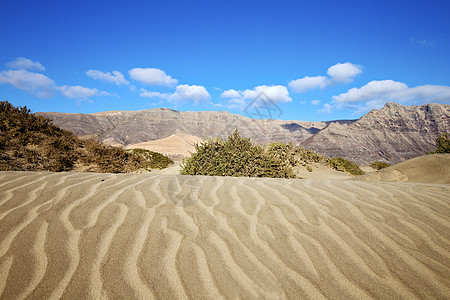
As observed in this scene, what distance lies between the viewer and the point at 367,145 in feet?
77.6

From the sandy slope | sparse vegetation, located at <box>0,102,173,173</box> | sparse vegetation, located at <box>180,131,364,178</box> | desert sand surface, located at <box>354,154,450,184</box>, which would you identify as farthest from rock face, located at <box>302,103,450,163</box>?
the sandy slope

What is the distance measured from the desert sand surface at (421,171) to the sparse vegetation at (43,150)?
27.2 feet

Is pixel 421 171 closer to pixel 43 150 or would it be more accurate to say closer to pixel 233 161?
pixel 233 161

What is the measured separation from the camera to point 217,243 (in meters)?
1.77

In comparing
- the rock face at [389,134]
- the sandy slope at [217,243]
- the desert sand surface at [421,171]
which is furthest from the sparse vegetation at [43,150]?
the rock face at [389,134]

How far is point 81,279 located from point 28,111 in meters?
8.94

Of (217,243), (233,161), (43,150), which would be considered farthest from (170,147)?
(217,243)

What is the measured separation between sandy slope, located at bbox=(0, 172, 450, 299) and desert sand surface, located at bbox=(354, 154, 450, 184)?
9.39 ft

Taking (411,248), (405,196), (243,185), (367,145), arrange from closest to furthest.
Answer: (411,248)
(405,196)
(243,185)
(367,145)

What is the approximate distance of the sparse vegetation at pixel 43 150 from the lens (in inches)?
226

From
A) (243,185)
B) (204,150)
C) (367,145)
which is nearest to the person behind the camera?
(243,185)

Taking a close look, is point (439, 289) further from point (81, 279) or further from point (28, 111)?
point (28, 111)

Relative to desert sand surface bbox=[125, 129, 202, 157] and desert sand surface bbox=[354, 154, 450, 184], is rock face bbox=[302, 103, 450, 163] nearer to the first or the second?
desert sand surface bbox=[125, 129, 202, 157]

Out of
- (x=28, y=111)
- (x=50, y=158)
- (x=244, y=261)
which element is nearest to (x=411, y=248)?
(x=244, y=261)
